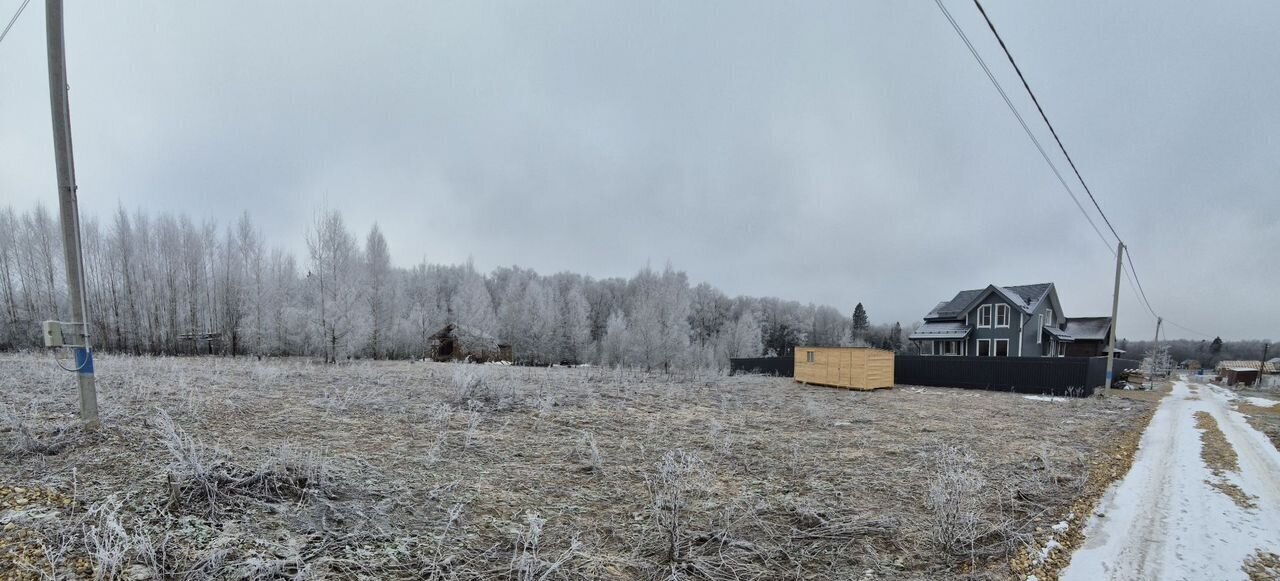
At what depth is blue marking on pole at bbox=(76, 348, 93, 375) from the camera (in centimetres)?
407

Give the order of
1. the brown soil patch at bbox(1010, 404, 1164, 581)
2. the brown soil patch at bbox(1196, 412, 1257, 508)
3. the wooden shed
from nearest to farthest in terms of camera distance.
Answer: the brown soil patch at bbox(1010, 404, 1164, 581) < the brown soil patch at bbox(1196, 412, 1257, 508) < the wooden shed

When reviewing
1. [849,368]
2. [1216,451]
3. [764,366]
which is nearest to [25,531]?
[1216,451]

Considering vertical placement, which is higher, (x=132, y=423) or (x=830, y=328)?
(x=132, y=423)

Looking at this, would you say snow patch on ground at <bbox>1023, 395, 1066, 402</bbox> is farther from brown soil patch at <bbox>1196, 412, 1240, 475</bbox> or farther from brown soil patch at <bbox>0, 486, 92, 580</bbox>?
brown soil patch at <bbox>0, 486, 92, 580</bbox>

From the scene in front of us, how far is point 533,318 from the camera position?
40.0 meters

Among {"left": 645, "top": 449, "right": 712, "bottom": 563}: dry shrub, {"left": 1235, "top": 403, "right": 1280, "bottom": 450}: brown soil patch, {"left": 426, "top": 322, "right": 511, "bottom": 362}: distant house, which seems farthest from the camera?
{"left": 426, "top": 322, "right": 511, "bottom": 362}: distant house

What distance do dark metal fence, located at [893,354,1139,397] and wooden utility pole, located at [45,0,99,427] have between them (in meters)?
22.7

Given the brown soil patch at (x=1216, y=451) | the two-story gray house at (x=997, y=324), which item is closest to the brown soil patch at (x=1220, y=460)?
the brown soil patch at (x=1216, y=451)

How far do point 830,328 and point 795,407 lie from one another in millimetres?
66110

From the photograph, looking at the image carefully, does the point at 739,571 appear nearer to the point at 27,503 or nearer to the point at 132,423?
the point at 27,503

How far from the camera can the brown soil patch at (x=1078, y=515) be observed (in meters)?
3.34

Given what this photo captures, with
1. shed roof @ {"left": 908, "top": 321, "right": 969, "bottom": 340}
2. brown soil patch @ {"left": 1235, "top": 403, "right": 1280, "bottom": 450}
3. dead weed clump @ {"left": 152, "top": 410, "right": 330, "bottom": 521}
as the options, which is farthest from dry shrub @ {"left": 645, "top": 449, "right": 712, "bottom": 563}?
shed roof @ {"left": 908, "top": 321, "right": 969, "bottom": 340}

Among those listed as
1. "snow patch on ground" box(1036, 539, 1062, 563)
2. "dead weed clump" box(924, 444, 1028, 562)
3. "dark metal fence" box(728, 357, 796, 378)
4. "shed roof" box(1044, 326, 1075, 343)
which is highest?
"dead weed clump" box(924, 444, 1028, 562)

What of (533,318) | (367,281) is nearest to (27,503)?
(367,281)
